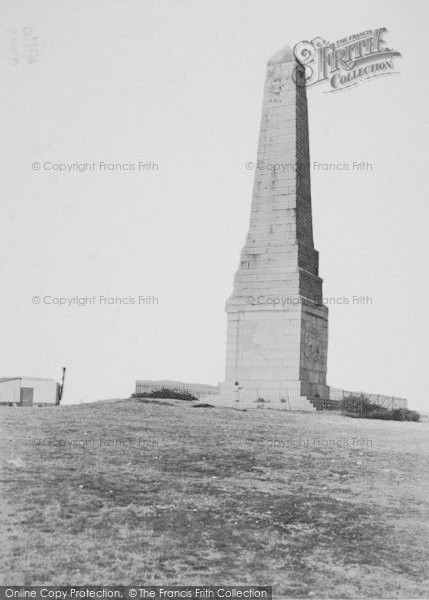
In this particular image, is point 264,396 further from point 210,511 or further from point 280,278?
point 210,511

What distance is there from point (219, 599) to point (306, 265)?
2023cm

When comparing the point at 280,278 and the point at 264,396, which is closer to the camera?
the point at 264,396

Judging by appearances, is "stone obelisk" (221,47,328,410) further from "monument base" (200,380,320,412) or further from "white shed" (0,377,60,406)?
"white shed" (0,377,60,406)

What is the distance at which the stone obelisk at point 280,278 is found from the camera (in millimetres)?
25297

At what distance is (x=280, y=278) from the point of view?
1017 inches

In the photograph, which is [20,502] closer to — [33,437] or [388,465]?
[33,437]

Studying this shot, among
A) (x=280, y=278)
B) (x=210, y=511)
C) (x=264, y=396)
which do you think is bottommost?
(x=210, y=511)

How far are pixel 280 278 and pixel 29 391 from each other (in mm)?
12983

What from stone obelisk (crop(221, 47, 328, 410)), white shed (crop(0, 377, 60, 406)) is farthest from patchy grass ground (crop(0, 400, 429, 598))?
white shed (crop(0, 377, 60, 406))

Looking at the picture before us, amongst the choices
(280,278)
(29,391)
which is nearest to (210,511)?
(280,278)

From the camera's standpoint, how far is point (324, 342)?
2748cm

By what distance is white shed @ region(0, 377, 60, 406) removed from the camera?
31.3m

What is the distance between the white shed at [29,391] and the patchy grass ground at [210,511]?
1750cm

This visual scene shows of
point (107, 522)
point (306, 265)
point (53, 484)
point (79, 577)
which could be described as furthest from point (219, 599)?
point (306, 265)
